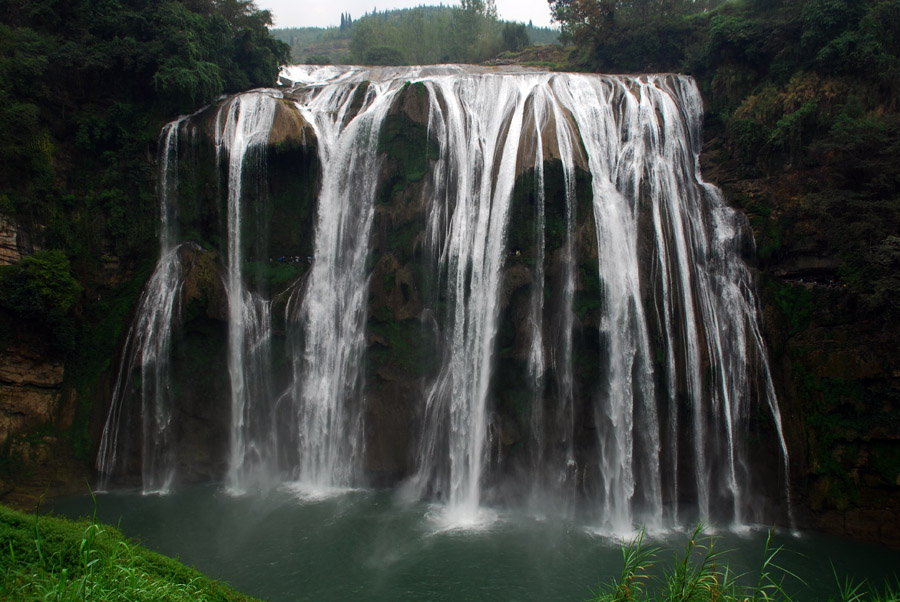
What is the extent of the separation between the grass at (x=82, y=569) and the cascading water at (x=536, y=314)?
Result: 7.84 meters

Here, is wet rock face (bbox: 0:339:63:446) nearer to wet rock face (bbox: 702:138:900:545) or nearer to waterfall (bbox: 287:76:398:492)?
waterfall (bbox: 287:76:398:492)

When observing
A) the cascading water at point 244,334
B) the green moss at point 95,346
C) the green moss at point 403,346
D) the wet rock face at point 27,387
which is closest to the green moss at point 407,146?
the cascading water at point 244,334

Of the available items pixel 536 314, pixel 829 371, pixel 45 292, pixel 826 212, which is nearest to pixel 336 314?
pixel 536 314

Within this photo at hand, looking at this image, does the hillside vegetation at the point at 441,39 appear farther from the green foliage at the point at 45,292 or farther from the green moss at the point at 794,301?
the green foliage at the point at 45,292

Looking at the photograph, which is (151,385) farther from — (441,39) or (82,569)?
(441,39)

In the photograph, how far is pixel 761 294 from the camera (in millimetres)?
15688

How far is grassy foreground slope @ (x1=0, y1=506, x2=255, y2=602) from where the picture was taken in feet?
19.3

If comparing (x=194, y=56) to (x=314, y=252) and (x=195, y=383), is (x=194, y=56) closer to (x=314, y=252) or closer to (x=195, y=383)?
(x=314, y=252)

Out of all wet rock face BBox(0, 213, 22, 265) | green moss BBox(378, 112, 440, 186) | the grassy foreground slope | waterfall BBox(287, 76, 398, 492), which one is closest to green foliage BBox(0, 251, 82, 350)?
wet rock face BBox(0, 213, 22, 265)

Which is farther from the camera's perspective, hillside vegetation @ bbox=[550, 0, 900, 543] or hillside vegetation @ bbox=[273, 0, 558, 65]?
hillside vegetation @ bbox=[273, 0, 558, 65]

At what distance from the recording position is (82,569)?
264 inches

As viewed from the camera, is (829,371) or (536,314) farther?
(536,314)

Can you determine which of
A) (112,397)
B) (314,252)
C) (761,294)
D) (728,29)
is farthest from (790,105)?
(112,397)

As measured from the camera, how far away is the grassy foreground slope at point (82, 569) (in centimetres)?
588
